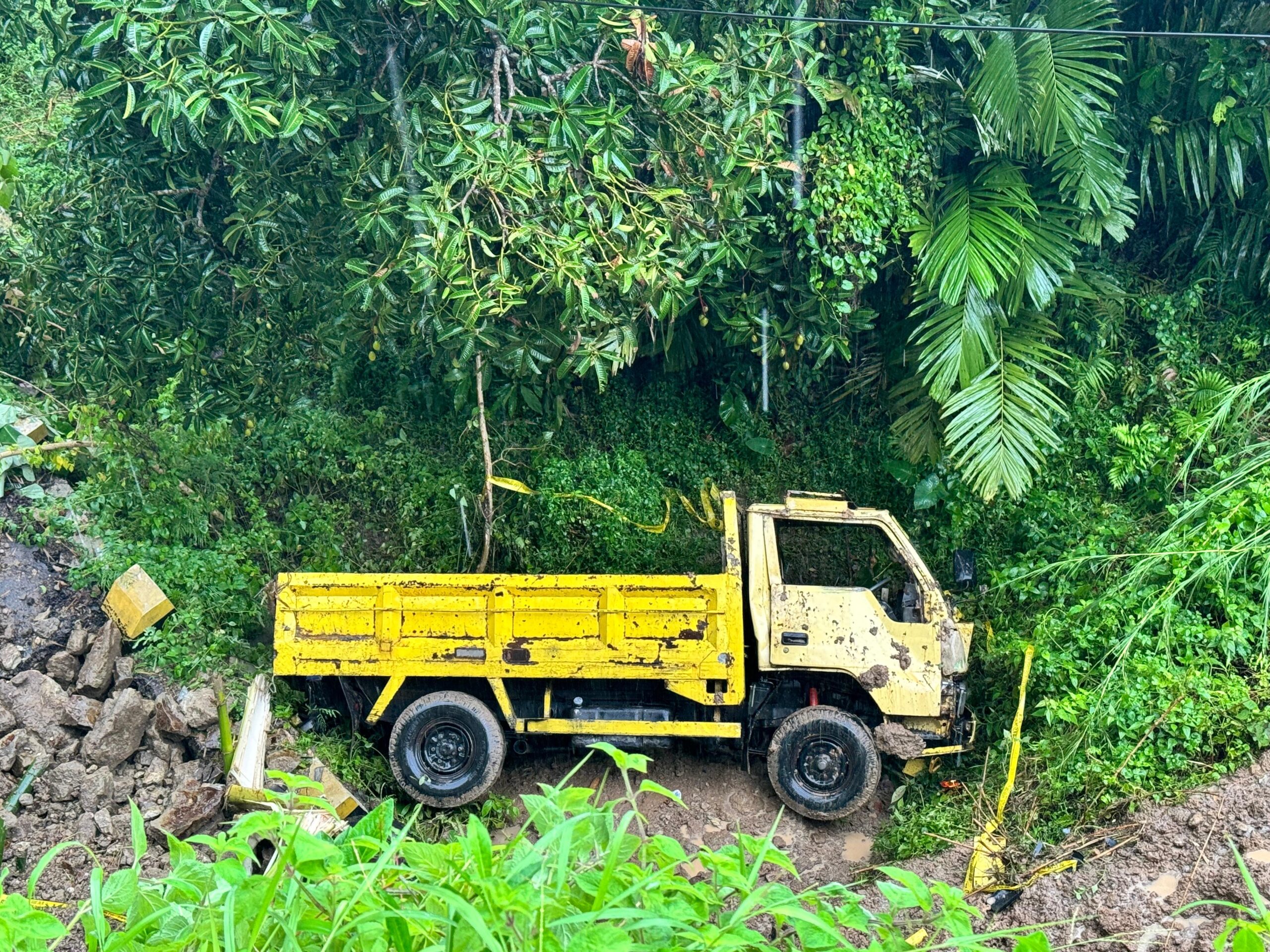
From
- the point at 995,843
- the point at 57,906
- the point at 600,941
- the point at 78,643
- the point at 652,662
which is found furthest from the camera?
the point at 78,643

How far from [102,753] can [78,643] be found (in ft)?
3.45

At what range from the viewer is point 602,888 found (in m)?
2.18

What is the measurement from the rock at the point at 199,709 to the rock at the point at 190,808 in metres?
0.43

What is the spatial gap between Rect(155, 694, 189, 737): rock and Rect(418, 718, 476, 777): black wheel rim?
1.34 m

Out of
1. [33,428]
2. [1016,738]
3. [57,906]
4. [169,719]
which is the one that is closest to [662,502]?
[1016,738]

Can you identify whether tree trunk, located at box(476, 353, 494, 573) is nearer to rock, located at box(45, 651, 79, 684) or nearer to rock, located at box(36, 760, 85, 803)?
rock, located at box(45, 651, 79, 684)

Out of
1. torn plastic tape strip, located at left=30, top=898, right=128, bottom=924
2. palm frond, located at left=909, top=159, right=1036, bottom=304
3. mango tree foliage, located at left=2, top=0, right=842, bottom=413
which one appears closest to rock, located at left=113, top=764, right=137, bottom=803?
torn plastic tape strip, located at left=30, top=898, right=128, bottom=924

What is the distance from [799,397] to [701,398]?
32.4 inches

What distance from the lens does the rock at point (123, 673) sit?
20.6 feet

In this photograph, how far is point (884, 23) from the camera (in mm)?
6230

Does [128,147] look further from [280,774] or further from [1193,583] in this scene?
[1193,583]

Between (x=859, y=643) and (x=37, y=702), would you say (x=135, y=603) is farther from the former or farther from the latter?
(x=859, y=643)

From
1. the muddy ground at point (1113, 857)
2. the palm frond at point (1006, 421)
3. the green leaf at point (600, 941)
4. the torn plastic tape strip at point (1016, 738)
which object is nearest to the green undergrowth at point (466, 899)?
the green leaf at point (600, 941)

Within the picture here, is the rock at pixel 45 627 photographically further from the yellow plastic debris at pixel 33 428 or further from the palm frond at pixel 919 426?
the palm frond at pixel 919 426
